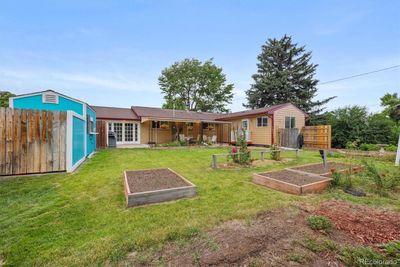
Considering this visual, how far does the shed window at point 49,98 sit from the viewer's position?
25.8 feet

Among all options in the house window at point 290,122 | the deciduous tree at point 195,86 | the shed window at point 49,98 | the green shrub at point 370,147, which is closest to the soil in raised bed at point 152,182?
the shed window at point 49,98

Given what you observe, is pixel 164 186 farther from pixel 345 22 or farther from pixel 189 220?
pixel 345 22

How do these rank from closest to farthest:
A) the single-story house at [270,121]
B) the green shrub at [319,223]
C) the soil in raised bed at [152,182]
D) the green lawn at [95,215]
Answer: the green lawn at [95,215] < the green shrub at [319,223] < the soil in raised bed at [152,182] < the single-story house at [270,121]

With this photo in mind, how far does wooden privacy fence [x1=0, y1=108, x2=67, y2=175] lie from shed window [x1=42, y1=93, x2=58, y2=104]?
3780 mm

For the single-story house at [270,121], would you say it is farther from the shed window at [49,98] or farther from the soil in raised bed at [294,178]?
the shed window at [49,98]

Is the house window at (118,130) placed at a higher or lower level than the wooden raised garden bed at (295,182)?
higher

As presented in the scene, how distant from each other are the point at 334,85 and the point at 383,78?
20.4 ft

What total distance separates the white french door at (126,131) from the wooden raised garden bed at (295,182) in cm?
1314

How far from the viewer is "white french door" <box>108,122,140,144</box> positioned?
15055mm

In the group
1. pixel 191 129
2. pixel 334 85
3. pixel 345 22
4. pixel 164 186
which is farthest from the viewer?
pixel 334 85

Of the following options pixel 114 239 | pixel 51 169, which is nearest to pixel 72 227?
pixel 114 239

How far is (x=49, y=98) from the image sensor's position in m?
7.93

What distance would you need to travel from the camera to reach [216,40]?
1541 cm

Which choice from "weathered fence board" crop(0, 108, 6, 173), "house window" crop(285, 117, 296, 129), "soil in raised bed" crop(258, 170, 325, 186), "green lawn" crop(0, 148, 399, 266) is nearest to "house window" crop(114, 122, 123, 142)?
"weathered fence board" crop(0, 108, 6, 173)
